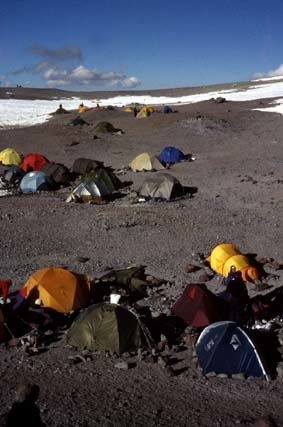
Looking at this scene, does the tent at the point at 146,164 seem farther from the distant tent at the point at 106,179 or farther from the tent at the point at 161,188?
the tent at the point at 161,188

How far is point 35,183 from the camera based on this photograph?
26516mm

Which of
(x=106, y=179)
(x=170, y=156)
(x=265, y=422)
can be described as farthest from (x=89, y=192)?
(x=265, y=422)

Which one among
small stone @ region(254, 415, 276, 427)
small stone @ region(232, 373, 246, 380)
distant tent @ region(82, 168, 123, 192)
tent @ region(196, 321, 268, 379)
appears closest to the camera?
small stone @ region(254, 415, 276, 427)

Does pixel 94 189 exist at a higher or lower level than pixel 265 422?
higher

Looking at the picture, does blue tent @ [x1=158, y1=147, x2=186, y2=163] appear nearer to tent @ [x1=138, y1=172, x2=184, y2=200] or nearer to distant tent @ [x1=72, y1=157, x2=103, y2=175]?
distant tent @ [x1=72, y1=157, x2=103, y2=175]

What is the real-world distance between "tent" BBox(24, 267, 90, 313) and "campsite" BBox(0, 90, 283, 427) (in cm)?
3

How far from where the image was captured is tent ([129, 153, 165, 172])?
100ft

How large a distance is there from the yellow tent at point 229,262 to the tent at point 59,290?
4.01m

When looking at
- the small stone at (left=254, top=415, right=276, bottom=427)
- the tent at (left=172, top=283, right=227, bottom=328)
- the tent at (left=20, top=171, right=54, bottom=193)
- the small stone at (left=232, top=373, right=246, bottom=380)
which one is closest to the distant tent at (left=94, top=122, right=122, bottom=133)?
the tent at (left=20, top=171, right=54, bottom=193)

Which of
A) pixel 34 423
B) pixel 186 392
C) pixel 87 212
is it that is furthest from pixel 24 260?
pixel 34 423

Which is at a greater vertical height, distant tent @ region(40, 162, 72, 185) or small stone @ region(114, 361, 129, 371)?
distant tent @ region(40, 162, 72, 185)

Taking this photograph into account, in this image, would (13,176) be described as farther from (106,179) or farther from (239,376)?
(239,376)

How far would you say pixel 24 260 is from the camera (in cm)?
1717

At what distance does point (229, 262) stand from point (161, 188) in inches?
350
